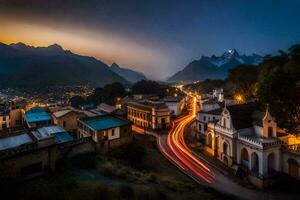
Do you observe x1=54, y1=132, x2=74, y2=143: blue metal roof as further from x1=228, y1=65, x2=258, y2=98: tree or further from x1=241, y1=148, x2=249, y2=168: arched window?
x1=228, y1=65, x2=258, y2=98: tree

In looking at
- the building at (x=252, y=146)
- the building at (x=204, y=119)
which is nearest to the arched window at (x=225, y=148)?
the building at (x=252, y=146)

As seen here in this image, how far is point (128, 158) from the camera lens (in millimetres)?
36906

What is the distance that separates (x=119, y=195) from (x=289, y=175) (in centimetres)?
2511

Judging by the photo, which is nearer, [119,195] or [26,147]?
[119,195]

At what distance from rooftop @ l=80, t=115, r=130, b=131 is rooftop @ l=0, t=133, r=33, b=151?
11.7 metres

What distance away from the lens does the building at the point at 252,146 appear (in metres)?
30.0

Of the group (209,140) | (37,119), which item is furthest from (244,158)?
(37,119)

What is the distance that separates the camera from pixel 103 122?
41719mm

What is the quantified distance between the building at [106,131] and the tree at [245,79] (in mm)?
43879

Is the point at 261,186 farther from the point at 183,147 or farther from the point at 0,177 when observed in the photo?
the point at 0,177

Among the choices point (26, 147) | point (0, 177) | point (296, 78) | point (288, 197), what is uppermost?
point (296, 78)

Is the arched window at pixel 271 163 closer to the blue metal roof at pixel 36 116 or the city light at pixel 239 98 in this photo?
the city light at pixel 239 98

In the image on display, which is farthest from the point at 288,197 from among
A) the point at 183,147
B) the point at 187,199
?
the point at 183,147

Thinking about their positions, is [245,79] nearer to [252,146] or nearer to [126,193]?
[252,146]
